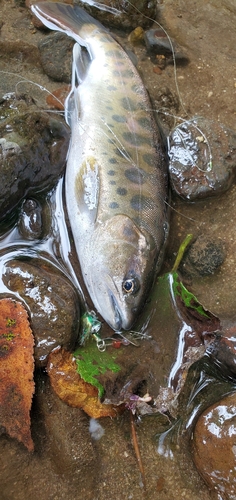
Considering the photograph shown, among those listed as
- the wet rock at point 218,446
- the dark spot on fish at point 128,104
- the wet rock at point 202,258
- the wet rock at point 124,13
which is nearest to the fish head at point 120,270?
the wet rock at point 202,258

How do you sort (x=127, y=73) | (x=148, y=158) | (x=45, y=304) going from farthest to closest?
(x=127, y=73) → (x=148, y=158) → (x=45, y=304)

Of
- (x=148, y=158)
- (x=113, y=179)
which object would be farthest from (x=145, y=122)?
(x=113, y=179)

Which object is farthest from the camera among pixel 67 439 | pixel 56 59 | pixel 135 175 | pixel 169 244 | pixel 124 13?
pixel 124 13

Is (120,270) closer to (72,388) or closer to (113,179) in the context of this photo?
(113,179)

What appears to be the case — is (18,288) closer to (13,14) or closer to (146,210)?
(146,210)

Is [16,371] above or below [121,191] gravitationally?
below

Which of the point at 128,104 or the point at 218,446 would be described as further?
the point at 128,104

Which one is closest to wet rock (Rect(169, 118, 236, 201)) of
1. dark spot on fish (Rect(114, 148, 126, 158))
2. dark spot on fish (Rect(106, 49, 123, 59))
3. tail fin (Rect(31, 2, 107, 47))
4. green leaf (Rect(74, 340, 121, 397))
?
dark spot on fish (Rect(114, 148, 126, 158))

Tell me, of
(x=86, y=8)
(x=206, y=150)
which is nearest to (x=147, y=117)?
(x=206, y=150)
